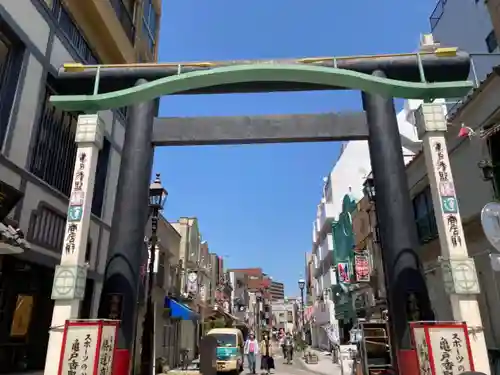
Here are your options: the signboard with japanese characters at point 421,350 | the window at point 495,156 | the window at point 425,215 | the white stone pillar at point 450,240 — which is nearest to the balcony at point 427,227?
the window at point 425,215

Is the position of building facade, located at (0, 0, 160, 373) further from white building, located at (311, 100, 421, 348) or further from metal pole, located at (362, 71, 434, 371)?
white building, located at (311, 100, 421, 348)

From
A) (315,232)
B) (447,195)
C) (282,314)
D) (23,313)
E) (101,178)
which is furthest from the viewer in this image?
(282,314)

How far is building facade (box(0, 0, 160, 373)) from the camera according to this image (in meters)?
8.31

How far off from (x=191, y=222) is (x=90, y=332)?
82.7ft

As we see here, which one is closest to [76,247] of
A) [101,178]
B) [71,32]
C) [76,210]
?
[76,210]

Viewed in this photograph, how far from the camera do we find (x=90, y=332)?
5258mm

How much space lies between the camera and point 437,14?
20.5 meters

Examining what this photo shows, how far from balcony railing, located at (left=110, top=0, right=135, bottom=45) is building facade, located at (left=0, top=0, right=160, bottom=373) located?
107 cm

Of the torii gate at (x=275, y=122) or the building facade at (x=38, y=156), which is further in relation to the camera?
the building facade at (x=38, y=156)

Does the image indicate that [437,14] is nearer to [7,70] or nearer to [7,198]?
[7,70]

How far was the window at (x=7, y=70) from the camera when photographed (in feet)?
27.0

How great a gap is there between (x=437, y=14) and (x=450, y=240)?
18818mm

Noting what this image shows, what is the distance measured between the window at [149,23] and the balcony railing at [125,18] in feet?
5.00

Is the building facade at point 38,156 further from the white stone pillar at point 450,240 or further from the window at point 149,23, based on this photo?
the white stone pillar at point 450,240
